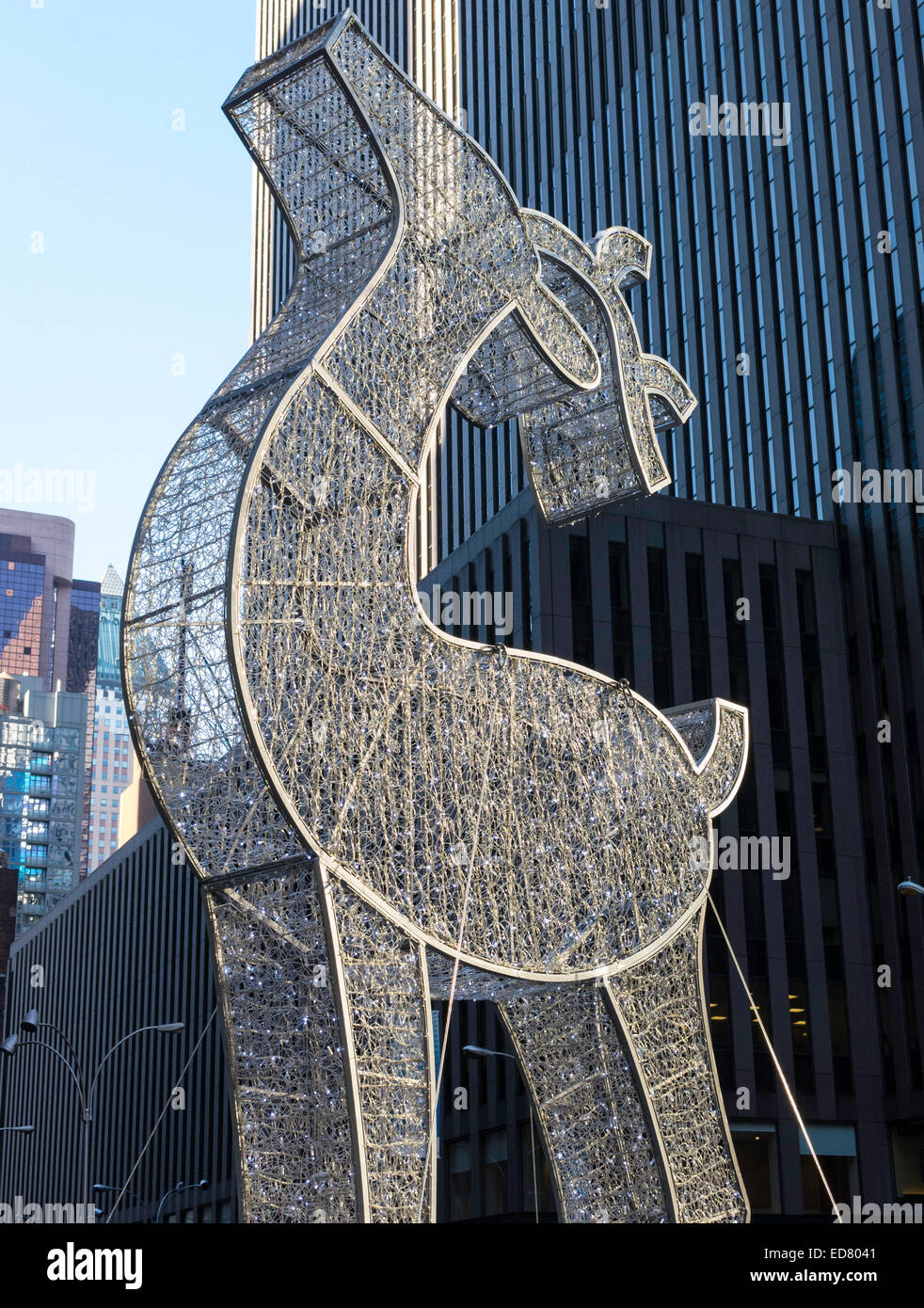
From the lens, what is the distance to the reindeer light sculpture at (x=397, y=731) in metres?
12.6

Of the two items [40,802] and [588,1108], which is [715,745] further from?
[40,802]

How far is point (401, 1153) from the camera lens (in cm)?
1255

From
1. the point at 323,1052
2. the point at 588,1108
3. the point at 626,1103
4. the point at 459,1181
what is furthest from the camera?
the point at 459,1181

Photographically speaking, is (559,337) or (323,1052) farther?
(559,337)

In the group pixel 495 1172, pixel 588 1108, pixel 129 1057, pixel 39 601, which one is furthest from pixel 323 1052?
pixel 39 601

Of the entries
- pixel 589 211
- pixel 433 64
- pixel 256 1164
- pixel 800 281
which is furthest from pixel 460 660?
pixel 433 64

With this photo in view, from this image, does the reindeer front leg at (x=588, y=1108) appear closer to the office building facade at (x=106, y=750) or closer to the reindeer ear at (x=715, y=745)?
the reindeer ear at (x=715, y=745)

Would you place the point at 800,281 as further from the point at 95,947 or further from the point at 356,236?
the point at 95,947

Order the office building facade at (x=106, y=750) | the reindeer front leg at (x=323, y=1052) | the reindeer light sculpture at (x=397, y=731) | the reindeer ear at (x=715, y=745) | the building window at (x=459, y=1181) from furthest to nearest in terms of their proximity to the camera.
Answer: the office building facade at (x=106, y=750) < the building window at (x=459, y=1181) < the reindeer ear at (x=715, y=745) < the reindeer light sculpture at (x=397, y=731) < the reindeer front leg at (x=323, y=1052)

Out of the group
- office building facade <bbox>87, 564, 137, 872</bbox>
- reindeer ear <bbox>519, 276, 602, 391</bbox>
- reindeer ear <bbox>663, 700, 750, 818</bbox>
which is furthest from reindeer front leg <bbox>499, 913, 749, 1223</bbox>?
office building facade <bbox>87, 564, 137, 872</bbox>

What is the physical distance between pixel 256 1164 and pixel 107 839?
180m

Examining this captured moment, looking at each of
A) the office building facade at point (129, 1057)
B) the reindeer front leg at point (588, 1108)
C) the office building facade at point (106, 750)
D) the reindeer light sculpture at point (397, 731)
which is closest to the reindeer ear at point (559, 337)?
the reindeer light sculpture at point (397, 731)

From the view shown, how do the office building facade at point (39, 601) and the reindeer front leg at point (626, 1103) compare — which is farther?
the office building facade at point (39, 601)

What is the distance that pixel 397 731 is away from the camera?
13578 mm
